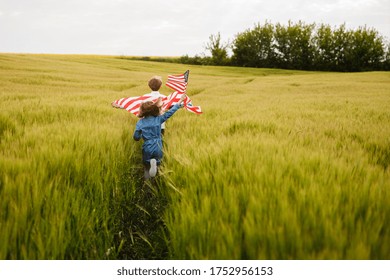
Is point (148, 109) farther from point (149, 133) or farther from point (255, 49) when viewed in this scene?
point (255, 49)

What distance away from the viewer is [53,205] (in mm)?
1411

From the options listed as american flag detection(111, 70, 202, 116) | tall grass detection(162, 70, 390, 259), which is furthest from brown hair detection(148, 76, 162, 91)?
tall grass detection(162, 70, 390, 259)

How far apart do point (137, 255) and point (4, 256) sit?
787 mm

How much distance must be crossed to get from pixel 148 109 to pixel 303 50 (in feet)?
197

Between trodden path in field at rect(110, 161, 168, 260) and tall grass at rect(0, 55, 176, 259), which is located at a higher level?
tall grass at rect(0, 55, 176, 259)

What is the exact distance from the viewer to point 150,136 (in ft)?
9.45

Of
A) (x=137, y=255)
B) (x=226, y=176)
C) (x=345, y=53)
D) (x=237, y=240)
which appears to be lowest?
(x=137, y=255)

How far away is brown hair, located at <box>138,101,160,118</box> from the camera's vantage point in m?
2.92

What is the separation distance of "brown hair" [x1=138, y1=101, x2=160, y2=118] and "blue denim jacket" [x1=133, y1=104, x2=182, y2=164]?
0.05 meters

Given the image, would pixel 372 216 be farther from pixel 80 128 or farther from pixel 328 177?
pixel 80 128

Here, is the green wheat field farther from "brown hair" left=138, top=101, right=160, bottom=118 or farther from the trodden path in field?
"brown hair" left=138, top=101, right=160, bottom=118

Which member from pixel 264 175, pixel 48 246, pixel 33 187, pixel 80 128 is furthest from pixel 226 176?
pixel 80 128

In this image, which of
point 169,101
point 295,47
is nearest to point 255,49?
point 295,47

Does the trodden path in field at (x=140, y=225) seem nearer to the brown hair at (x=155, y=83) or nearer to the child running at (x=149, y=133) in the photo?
the child running at (x=149, y=133)
